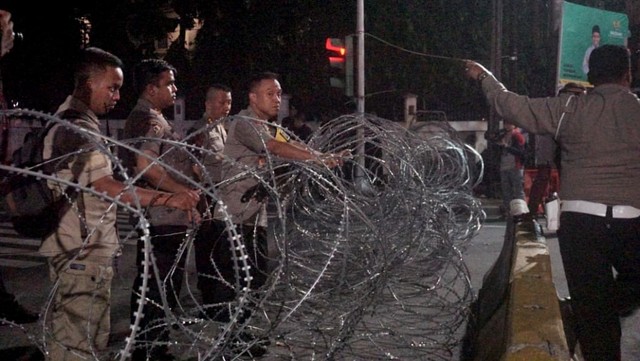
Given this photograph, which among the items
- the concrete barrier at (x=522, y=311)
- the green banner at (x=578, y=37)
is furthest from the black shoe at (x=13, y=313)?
the green banner at (x=578, y=37)

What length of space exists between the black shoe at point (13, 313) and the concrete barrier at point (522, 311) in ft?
11.2

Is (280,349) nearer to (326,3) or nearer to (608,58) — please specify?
(608,58)

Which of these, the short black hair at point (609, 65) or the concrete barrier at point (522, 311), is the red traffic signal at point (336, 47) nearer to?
the concrete barrier at point (522, 311)

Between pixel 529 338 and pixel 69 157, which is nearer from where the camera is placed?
pixel 529 338

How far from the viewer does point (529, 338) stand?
2717 millimetres

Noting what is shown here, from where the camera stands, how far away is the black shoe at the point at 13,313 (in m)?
5.90

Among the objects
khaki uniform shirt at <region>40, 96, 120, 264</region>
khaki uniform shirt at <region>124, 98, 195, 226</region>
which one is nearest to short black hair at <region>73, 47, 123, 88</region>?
khaki uniform shirt at <region>40, 96, 120, 264</region>

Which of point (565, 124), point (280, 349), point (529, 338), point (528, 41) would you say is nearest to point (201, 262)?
point (280, 349)

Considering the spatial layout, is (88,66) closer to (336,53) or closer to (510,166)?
(510,166)

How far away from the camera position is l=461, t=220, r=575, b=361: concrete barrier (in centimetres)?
265

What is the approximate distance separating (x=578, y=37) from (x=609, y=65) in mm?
13999

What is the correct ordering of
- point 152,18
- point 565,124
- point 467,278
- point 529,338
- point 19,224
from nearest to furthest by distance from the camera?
1. point 529,338
2. point 19,224
3. point 565,124
4. point 467,278
5. point 152,18

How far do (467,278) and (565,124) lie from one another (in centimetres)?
157

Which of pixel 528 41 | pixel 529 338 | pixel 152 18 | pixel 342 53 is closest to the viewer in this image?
pixel 529 338
